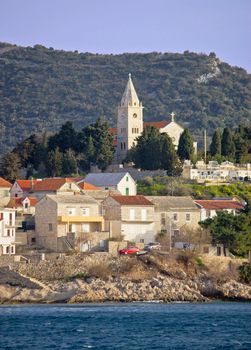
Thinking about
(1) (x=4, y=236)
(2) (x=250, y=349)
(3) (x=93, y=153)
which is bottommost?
(2) (x=250, y=349)

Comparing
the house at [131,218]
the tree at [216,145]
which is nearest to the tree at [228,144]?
the tree at [216,145]

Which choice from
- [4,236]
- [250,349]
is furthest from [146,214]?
[250,349]

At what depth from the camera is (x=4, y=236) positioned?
97312mm

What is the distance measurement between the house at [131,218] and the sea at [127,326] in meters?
13.6

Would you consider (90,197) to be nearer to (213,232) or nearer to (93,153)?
(213,232)

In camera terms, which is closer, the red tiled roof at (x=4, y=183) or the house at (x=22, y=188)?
the house at (x=22, y=188)

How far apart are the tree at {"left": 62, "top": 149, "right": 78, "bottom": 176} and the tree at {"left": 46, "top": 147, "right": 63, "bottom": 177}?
343mm

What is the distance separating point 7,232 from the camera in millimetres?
98000

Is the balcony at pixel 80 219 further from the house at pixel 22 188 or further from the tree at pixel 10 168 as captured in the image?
the tree at pixel 10 168

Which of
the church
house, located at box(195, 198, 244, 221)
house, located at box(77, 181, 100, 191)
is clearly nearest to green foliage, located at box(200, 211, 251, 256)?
house, located at box(195, 198, 244, 221)

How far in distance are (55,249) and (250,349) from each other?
1197 inches

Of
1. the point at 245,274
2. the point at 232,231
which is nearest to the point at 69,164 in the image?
the point at 232,231

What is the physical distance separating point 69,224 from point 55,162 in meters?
23.3

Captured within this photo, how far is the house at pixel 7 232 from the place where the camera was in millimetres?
96812
